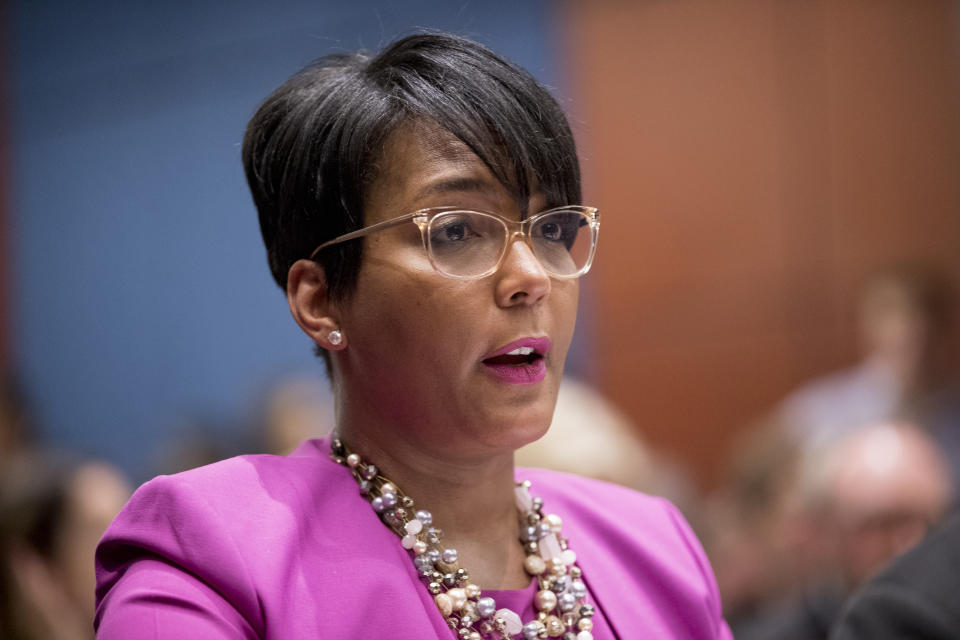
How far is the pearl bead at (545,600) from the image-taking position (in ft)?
4.18

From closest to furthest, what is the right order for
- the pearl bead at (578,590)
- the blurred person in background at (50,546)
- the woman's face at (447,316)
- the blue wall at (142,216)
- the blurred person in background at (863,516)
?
1. the woman's face at (447,316)
2. the pearl bead at (578,590)
3. the blurred person in background at (50,546)
4. the blurred person in background at (863,516)
5. the blue wall at (142,216)

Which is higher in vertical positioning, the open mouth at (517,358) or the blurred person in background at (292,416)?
the open mouth at (517,358)

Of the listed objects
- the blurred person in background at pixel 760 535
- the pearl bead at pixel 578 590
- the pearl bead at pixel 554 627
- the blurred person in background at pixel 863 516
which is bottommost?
the blurred person in background at pixel 760 535

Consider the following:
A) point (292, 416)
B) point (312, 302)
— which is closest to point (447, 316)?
point (312, 302)

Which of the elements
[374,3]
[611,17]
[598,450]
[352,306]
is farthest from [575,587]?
[374,3]

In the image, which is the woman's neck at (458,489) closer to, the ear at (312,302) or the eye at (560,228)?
the ear at (312,302)

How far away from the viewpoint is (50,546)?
87.3 inches

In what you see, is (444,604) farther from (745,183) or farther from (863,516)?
(745,183)

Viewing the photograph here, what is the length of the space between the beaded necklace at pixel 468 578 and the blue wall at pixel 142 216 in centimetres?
374

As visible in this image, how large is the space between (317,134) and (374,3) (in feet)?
12.8

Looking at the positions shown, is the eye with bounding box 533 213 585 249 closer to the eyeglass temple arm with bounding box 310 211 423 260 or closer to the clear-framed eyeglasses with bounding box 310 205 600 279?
the clear-framed eyeglasses with bounding box 310 205 600 279

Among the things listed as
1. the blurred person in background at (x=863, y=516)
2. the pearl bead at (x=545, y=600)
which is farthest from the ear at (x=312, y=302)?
the blurred person in background at (x=863, y=516)

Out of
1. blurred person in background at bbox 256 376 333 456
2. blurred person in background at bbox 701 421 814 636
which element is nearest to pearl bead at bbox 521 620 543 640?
blurred person in background at bbox 701 421 814 636

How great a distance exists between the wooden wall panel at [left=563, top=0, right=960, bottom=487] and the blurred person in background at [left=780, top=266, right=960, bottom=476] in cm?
38
